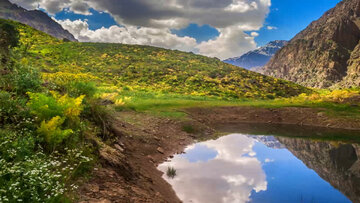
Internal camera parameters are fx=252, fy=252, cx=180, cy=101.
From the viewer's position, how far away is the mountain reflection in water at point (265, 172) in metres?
9.05

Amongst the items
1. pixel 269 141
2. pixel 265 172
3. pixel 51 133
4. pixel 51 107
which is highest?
pixel 51 107

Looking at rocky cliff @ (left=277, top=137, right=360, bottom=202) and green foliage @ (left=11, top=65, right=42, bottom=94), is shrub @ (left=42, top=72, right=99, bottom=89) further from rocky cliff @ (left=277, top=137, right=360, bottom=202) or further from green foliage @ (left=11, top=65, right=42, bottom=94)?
rocky cliff @ (left=277, top=137, right=360, bottom=202)

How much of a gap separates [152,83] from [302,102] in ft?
93.4

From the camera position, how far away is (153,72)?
2276 inches

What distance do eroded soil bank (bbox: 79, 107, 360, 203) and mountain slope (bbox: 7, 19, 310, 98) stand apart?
53.1ft

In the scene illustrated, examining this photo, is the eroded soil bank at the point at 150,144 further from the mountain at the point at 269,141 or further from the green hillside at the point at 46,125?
the mountain at the point at 269,141

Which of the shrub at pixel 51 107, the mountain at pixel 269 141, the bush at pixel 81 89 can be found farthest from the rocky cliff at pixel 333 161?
the bush at pixel 81 89

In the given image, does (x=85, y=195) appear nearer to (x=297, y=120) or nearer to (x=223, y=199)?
(x=223, y=199)

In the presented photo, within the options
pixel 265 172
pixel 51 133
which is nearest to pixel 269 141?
pixel 265 172

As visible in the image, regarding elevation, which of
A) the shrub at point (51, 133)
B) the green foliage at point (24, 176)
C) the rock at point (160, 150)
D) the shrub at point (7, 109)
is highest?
the shrub at point (7, 109)

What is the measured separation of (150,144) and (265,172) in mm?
6344

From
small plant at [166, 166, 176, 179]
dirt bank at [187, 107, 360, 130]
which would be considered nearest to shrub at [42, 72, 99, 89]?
small plant at [166, 166, 176, 179]

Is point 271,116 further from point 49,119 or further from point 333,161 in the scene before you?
point 49,119

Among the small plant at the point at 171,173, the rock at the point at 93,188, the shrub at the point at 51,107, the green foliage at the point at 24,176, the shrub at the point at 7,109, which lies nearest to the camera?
the green foliage at the point at 24,176
